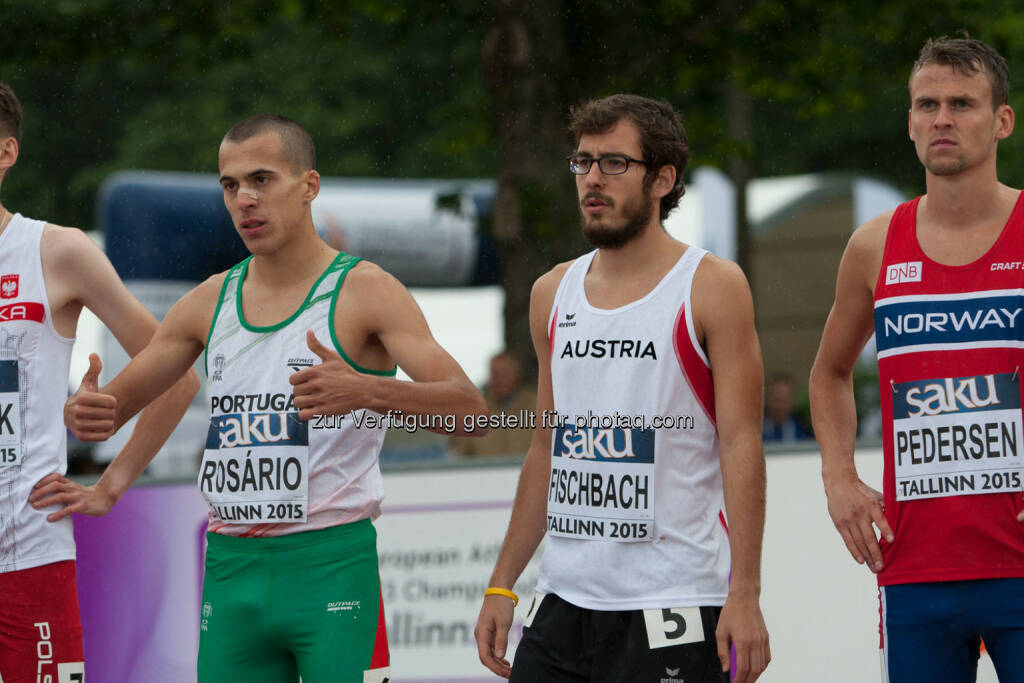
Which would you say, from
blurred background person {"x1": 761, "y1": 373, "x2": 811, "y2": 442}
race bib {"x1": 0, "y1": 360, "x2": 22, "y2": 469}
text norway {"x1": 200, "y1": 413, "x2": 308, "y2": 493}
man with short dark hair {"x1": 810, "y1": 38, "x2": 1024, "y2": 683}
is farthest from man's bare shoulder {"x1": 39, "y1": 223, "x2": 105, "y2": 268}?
blurred background person {"x1": 761, "y1": 373, "x2": 811, "y2": 442}

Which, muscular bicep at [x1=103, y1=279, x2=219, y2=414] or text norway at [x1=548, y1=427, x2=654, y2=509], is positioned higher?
muscular bicep at [x1=103, y1=279, x2=219, y2=414]

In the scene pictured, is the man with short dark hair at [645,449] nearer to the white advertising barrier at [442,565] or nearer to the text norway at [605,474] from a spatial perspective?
the text norway at [605,474]

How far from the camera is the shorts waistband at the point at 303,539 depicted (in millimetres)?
3943

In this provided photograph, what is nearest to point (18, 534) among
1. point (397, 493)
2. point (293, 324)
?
point (293, 324)

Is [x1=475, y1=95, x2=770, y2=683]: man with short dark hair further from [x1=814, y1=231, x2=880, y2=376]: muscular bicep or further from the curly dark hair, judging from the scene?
[x1=814, y1=231, x2=880, y2=376]: muscular bicep

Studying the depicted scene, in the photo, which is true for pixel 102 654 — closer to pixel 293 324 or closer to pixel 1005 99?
pixel 293 324

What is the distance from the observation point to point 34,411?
4.27 metres

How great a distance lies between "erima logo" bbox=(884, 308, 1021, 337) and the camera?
3572mm

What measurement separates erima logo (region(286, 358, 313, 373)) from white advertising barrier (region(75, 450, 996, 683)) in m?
2.30

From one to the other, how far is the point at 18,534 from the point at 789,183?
6987 mm

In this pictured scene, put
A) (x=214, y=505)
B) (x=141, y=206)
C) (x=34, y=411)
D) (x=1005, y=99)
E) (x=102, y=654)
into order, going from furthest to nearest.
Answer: (x=141, y=206), (x=102, y=654), (x=34, y=411), (x=214, y=505), (x=1005, y=99)

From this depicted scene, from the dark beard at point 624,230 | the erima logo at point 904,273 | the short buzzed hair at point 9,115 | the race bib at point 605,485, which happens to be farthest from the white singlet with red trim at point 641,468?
the short buzzed hair at point 9,115

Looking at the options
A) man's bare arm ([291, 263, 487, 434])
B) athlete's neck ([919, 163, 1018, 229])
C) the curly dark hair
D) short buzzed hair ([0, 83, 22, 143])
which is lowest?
man's bare arm ([291, 263, 487, 434])

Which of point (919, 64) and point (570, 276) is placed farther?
point (570, 276)
